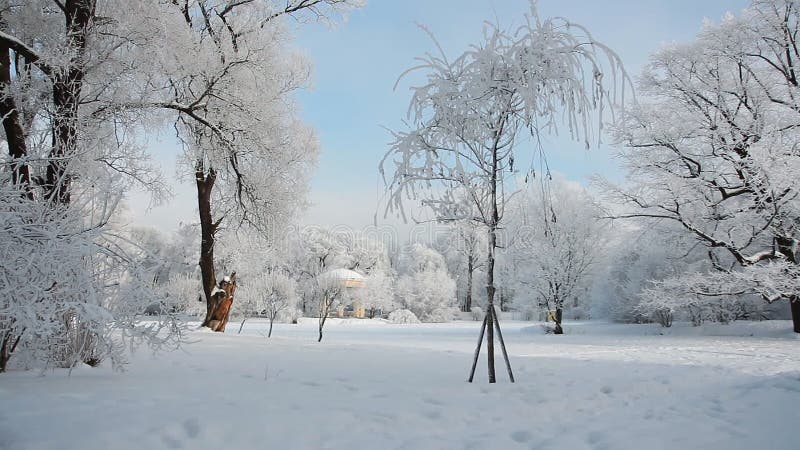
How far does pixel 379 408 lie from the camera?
12.5 feet

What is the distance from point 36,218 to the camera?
10.7 feet

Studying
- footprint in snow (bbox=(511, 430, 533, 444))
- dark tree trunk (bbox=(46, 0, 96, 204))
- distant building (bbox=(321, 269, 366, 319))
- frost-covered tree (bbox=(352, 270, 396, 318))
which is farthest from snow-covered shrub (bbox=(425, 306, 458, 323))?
footprint in snow (bbox=(511, 430, 533, 444))

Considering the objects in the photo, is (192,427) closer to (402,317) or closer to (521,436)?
(521,436)

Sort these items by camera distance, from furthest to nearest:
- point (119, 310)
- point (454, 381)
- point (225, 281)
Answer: point (225, 281) → point (454, 381) → point (119, 310)

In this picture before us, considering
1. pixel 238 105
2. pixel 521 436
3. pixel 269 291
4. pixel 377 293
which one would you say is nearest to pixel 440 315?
pixel 377 293

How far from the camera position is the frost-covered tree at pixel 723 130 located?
13.8 metres

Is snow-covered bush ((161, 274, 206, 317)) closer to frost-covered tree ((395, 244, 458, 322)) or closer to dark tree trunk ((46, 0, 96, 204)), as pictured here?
frost-covered tree ((395, 244, 458, 322))

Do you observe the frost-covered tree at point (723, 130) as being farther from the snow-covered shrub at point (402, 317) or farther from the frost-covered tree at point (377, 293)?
the frost-covered tree at point (377, 293)

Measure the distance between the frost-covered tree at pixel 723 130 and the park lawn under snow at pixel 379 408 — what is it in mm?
9686

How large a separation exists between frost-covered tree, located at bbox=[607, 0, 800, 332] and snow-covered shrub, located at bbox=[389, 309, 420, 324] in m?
24.8

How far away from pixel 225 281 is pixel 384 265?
3518 cm

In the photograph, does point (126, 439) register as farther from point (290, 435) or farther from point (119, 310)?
point (119, 310)

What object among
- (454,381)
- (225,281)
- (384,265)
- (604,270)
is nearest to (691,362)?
(454,381)

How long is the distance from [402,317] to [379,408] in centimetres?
3477
